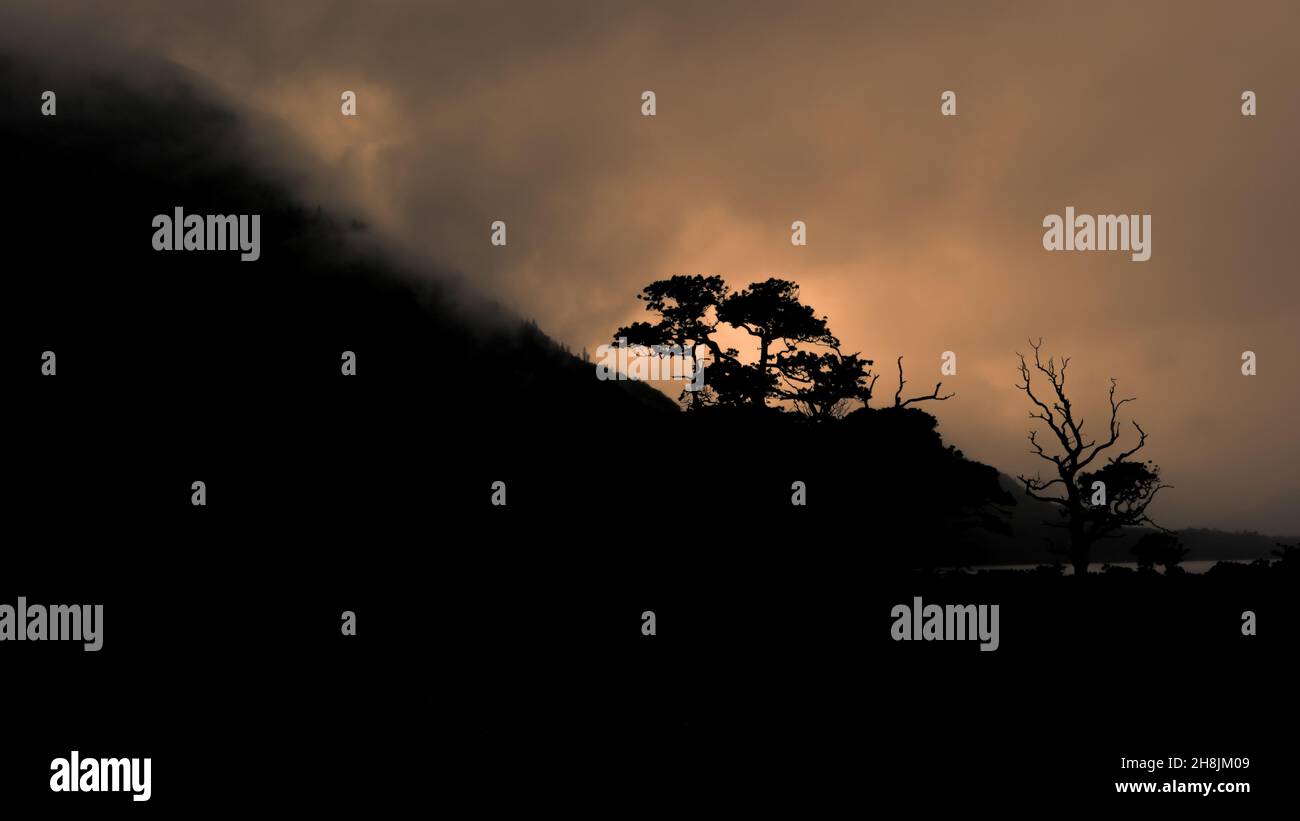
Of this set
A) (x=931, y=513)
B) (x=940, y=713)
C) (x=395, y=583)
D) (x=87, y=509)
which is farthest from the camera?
(x=87, y=509)

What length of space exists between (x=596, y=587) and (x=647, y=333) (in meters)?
12.8

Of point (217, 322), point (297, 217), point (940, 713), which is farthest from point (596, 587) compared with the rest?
point (297, 217)

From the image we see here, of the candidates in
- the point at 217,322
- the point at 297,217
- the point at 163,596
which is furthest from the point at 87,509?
the point at 297,217

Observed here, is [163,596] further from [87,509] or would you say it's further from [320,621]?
[87,509]

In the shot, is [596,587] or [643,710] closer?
[643,710]

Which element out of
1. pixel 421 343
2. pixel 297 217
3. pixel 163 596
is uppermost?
pixel 297 217

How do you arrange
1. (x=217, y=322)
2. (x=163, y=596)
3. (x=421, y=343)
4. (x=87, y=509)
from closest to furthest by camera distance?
(x=163, y=596) < (x=87, y=509) < (x=217, y=322) < (x=421, y=343)

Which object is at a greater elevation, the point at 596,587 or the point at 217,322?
the point at 217,322

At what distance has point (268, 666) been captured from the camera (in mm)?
32469

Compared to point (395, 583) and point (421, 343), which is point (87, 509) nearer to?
point (395, 583)

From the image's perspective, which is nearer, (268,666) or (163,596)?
(268,666)

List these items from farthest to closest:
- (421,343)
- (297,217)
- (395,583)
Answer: (297,217), (421,343), (395,583)

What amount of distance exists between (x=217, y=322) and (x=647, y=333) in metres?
109
